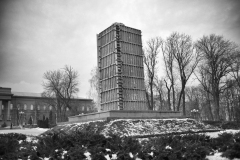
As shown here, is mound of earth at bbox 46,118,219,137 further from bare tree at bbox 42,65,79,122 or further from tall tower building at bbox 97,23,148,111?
bare tree at bbox 42,65,79,122

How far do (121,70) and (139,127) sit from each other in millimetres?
6715

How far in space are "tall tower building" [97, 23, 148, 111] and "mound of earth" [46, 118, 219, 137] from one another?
3754 millimetres

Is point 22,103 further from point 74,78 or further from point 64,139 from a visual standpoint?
point 64,139

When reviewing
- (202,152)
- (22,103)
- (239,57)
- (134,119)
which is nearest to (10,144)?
(202,152)

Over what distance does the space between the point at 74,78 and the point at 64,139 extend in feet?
107

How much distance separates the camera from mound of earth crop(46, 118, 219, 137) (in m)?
16.1

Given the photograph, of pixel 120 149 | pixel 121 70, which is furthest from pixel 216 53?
pixel 120 149

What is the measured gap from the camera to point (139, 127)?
57.0ft

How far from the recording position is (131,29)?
78.7 ft

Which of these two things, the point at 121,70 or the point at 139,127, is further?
the point at 121,70

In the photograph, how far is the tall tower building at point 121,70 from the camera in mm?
21984

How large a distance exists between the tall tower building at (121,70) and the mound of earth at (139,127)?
12.3 ft

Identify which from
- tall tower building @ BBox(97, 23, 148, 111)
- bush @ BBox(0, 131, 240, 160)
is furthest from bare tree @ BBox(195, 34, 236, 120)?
bush @ BBox(0, 131, 240, 160)

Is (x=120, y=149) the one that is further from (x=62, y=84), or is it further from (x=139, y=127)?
(x=62, y=84)
